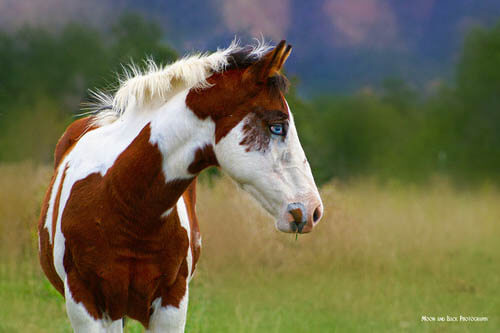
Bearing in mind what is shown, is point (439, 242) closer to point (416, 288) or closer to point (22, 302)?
point (416, 288)

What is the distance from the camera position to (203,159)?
2.64 meters

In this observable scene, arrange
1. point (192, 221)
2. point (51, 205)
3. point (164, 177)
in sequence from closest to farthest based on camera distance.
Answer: point (164, 177), point (51, 205), point (192, 221)

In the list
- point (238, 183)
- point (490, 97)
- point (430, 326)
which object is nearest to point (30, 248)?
point (430, 326)

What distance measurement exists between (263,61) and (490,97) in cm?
668

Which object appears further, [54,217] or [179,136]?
[54,217]

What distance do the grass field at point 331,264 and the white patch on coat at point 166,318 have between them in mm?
2362

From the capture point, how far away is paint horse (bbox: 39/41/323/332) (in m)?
2.49

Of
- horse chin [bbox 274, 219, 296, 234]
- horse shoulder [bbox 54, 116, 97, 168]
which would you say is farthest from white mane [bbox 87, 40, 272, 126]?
horse shoulder [bbox 54, 116, 97, 168]

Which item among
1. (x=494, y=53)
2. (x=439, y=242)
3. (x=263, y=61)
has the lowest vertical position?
(x=263, y=61)

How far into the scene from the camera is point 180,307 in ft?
9.73

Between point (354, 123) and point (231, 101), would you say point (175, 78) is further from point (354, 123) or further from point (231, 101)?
point (354, 123)

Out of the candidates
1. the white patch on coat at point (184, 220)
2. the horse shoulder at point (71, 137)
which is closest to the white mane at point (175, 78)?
the white patch on coat at point (184, 220)

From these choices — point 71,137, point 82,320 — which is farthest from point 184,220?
point 71,137

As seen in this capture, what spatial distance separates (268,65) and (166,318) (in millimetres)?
1262
